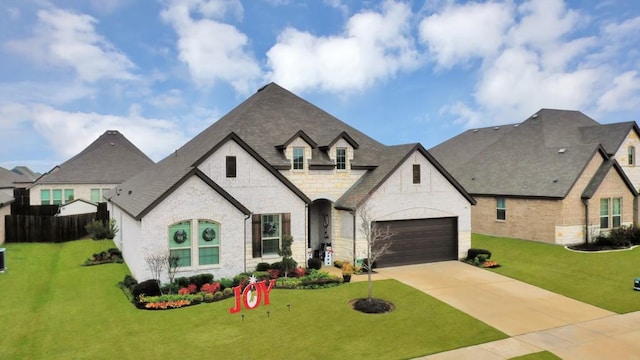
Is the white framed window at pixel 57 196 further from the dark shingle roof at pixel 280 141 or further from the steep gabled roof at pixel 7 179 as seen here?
the dark shingle roof at pixel 280 141

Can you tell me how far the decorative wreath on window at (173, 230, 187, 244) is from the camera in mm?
18781

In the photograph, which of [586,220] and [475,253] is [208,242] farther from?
[586,220]

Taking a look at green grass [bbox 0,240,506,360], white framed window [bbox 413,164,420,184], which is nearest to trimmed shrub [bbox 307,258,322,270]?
green grass [bbox 0,240,506,360]

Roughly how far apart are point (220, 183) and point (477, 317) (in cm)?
1329

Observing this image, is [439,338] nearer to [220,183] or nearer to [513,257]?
[220,183]

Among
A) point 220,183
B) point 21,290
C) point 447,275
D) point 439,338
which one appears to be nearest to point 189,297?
point 220,183

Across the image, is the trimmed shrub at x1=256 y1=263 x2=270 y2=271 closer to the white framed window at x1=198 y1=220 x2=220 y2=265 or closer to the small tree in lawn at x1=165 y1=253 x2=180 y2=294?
the white framed window at x1=198 y1=220 x2=220 y2=265

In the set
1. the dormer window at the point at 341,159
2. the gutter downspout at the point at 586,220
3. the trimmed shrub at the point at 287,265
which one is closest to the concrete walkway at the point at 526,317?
the trimmed shrub at the point at 287,265

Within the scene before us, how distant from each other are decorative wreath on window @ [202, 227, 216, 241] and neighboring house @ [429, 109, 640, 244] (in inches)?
896

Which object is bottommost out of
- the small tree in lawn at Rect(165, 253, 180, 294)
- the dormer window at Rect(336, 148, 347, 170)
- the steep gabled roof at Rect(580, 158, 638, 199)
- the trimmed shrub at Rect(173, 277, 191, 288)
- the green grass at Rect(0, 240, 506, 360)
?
the green grass at Rect(0, 240, 506, 360)

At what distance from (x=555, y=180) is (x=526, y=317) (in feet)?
58.0

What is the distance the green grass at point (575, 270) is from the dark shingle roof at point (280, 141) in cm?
899

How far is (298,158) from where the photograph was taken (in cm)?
2470

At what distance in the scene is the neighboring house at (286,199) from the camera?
19078mm
